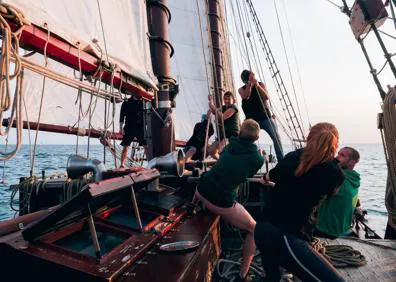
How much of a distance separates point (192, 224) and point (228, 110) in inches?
118

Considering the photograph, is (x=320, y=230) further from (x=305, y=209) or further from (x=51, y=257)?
(x=51, y=257)

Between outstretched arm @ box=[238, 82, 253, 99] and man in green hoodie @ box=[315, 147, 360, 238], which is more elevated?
outstretched arm @ box=[238, 82, 253, 99]

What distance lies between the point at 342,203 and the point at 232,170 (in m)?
1.36

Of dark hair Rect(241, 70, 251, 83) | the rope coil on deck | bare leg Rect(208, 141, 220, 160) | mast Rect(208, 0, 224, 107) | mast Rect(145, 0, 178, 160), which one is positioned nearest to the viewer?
the rope coil on deck

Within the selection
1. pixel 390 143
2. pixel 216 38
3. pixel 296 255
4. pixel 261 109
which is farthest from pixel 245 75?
pixel 216 38

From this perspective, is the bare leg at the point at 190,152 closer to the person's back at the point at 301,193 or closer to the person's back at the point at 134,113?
the person's back at the point at 134,113

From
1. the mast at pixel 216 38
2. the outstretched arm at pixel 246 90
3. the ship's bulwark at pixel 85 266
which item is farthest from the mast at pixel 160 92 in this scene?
the mast at pixel 216 38

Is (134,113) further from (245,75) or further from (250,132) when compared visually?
(250,132)

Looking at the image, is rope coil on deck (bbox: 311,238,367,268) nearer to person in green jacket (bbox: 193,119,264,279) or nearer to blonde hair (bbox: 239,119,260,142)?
person in green jacket (bbox: 193,119,264,279)

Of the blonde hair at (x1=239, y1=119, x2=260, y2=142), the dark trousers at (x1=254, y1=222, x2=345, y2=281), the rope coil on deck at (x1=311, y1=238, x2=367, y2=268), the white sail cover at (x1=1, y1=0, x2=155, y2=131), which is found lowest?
the rope coil on deck at (x1=311, y1=238, x2=367, y2=268)

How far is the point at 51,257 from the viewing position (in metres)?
1.67

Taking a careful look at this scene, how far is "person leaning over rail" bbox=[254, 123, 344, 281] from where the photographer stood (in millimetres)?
1884

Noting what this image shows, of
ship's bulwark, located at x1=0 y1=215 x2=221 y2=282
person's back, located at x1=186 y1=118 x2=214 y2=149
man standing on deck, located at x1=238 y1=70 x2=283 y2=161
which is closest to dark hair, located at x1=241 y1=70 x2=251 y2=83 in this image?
man standing on deck, located at x1=238 y1=70 x2=283 y2=161

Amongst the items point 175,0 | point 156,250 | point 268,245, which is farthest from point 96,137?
point 175,0
